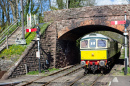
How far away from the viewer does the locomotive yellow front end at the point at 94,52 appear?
44.4 feet

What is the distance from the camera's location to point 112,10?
15875 mm

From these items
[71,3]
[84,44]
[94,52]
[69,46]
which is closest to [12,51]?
[84,44]

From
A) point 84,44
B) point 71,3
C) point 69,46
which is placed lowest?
point 69,46

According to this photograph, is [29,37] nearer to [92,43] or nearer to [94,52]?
[92,43]

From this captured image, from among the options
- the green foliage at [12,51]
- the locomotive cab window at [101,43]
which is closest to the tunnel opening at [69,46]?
the locomotive cab window at [101,43]

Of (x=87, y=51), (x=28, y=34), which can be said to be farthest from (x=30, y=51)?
(x=87, y=51)

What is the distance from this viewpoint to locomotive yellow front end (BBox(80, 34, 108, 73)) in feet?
44.4

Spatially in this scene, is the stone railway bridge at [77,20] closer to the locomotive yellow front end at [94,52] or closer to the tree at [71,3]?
the locomotive yellow front end at [94,52]

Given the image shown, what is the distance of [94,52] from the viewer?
13664mm

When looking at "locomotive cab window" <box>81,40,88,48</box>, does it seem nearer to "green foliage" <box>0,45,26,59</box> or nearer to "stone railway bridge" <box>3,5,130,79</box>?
"stone railway bridge" <box>3,5,130,79</box>

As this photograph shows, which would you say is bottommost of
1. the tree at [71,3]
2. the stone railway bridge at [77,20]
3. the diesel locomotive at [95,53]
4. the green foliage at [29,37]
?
the diesel locomotive at [95,53]

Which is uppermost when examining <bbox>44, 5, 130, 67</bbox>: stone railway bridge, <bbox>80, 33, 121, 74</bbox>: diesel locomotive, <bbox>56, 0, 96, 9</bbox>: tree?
<bbox>56, 0, 96, 9</bbox>: tree

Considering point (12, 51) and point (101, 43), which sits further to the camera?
point (12, 51)

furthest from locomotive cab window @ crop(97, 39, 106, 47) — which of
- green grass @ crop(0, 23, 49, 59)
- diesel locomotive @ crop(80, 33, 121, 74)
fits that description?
green grass @ crop(0, 23, 49, 59)
